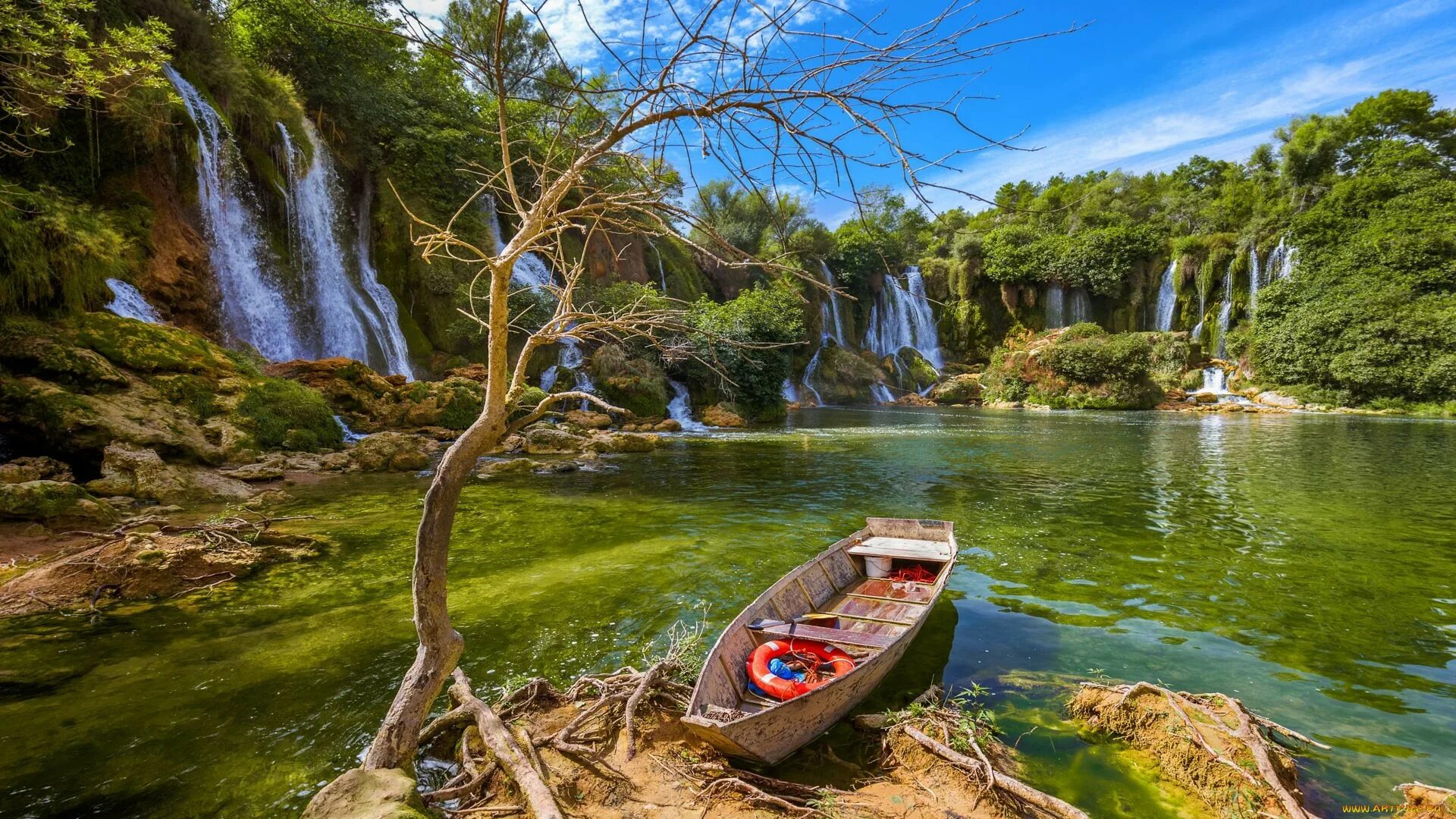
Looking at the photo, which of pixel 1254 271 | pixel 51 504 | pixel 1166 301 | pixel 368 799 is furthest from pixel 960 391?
pixel 368 799

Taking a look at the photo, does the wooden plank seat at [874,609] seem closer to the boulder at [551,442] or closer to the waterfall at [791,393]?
the boulder at [551,442]

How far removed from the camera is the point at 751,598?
683 centimetres

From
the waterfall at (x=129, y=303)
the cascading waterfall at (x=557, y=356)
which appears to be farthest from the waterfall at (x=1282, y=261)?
the waterfall at (x=129, y=303)

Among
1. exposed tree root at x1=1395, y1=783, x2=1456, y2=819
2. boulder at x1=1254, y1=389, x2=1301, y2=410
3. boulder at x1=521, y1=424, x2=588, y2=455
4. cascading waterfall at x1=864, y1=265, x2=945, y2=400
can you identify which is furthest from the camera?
cascading waterfall at x1=864, y1=265, x2=945, y2=400

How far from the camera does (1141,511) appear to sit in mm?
10594

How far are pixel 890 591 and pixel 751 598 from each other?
156 cm

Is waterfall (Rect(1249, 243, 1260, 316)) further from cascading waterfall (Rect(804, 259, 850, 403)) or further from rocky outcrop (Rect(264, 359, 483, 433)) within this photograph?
rocky outcrop (Rect(264, 359, 483, 433))

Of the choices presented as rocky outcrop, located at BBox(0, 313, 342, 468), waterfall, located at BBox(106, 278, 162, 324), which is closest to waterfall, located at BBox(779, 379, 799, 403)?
rocky outcrop, located at BBox(0, 313, 342, 468)

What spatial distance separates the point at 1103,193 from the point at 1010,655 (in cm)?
6014

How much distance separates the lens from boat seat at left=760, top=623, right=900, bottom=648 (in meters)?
4.86

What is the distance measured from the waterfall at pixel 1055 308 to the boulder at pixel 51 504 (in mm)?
49647

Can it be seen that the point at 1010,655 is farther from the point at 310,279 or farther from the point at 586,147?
the point at 310,279

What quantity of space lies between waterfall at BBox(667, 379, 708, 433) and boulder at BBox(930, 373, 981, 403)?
869 inches

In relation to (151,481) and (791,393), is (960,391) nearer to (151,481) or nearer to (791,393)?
(791,393)
